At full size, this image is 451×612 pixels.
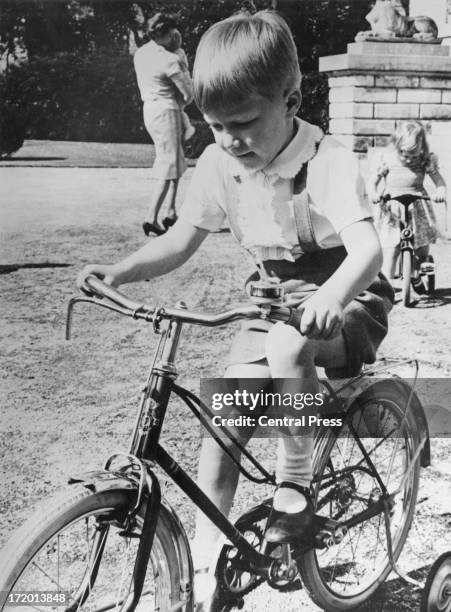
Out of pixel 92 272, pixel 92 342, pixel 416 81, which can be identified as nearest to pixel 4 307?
pixel 92 342

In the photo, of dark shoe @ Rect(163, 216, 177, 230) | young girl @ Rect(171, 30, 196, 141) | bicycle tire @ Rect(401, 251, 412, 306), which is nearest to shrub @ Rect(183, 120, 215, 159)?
young girl @ Rect(171, 30, 196, 141)

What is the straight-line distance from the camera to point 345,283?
4.93 feet

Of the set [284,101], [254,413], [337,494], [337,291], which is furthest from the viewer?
[337,494]

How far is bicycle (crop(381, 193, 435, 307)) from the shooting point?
3107mm

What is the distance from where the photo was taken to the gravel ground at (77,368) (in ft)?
6.89

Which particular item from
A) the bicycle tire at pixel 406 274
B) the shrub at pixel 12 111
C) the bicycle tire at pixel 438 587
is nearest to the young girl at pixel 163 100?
the shrub at pixel 12 111

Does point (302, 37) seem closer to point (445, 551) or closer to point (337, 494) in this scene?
point (337, 494)

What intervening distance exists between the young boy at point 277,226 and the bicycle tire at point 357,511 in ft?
0.59

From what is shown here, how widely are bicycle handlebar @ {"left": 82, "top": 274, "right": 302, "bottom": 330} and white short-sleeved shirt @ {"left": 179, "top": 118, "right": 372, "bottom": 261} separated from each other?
0.30 m

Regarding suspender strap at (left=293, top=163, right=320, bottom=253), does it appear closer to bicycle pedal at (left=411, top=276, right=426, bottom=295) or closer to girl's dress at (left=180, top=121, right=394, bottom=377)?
girl's dress at (left=180, top=121, right=394, bottom=377)

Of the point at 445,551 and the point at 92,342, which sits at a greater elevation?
the point at 92,342

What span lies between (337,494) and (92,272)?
0.78 m

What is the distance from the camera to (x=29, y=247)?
229 cm

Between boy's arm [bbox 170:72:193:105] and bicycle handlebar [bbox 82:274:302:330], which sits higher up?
boy's arm [bbox 170:72:193:105]
